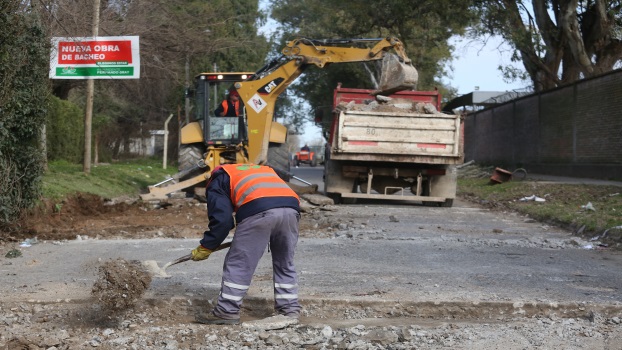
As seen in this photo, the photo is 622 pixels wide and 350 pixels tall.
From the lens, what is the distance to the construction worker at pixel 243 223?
6.52 m

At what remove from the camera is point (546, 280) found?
861 centimetres

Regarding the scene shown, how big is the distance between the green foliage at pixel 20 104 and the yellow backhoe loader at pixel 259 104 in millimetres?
5078

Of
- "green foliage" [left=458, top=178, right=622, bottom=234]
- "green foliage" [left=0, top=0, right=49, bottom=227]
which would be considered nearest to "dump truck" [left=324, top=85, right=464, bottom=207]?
"green foliage" [left=458, top=178, right=622, bottom=234]

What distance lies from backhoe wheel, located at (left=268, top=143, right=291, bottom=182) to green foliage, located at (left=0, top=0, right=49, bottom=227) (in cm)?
721

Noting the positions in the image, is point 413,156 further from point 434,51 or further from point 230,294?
point 434,51

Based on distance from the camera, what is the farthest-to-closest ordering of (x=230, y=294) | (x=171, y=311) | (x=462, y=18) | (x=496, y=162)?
(x=496, y=162) → (x=462, y=18) → (x=171, y=311) → (x=230, y=294)

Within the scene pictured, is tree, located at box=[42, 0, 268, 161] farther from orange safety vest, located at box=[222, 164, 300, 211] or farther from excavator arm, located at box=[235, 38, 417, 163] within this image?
orange safety vest, located at box=[222, 164, 300, 211]

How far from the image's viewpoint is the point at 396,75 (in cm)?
1761

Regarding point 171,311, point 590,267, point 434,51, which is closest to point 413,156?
point 590,267

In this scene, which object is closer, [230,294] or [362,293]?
[230,294]

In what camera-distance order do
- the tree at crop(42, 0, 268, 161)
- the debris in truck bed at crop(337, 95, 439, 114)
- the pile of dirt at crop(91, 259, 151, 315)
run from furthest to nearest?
1. the tree at crop(42, 0, 268, 161)
2. the debris in truck bed at crop(337, 95, 439, 114)
3. the pile of dirt at crop(91, 259, 151, 315)

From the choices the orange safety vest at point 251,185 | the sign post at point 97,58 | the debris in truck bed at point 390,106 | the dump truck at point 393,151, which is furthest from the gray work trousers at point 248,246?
the sign post at point 97,58

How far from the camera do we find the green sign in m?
19.9

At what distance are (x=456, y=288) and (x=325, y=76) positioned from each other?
51.1 metres
